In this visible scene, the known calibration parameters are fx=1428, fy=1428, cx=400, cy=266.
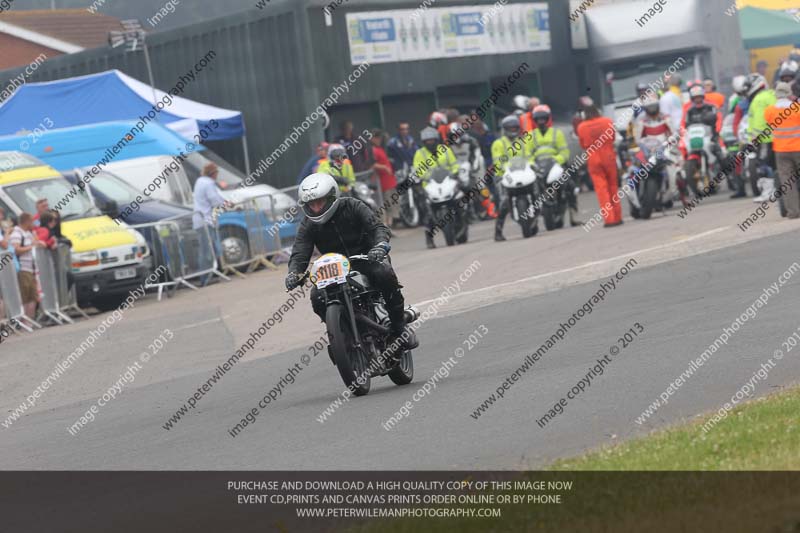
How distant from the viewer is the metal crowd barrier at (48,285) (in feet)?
67.1

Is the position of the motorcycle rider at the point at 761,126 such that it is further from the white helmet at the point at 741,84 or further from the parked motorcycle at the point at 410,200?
the parked motorcycle at the point at 410,200

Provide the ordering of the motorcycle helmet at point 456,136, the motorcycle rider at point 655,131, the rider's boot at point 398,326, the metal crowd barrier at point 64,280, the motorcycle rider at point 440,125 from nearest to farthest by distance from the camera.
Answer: the rider's boot at point 398,326
the metal crowd barrier at point 64,280
the motorcycle rider at point 655,131
the motorcycle rider at point 440,125
the motorcycle helmet at point 456,136

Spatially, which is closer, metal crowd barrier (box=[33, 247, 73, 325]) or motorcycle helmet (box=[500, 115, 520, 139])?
metal crowd barrier (box=[33, 247, 73, 325])

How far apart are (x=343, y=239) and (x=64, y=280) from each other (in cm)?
1097

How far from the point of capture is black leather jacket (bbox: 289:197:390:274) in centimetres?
1084

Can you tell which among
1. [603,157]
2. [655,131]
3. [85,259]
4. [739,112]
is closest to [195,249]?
[85,259]

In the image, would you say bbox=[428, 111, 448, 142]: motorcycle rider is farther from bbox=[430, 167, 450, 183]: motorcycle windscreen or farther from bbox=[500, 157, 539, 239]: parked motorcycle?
bbox=[500, 157, 539, 239]: parked motorcycle

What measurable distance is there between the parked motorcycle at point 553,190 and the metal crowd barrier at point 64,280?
7205mm

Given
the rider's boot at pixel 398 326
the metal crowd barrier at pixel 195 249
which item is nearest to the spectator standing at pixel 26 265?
the metal crowd barrier at pixel 195 249

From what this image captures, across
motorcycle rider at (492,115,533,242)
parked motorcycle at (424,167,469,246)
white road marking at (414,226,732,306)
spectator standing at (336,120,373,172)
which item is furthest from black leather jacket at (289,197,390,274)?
spectator standing at (336,120,373,172)

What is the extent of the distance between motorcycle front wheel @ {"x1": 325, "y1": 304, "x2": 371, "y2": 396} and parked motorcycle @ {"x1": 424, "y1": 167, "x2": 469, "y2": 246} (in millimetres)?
12396

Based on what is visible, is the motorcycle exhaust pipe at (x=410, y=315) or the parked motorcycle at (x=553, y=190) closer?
the motorcycle exhaust pipe at (x=410, y=315)

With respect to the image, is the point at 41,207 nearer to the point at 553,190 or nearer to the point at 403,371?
the point at 553,190
